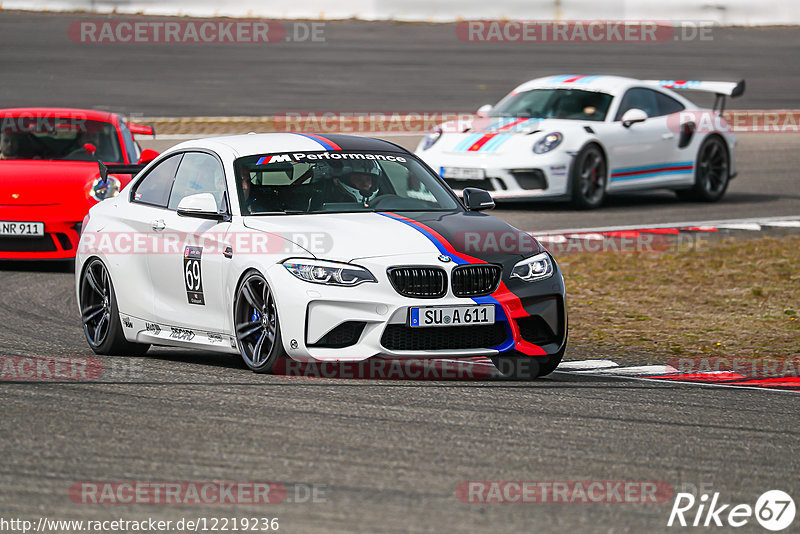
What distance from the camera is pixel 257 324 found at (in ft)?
24.6

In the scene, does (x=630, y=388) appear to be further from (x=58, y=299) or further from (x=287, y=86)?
(x=287, y=86)

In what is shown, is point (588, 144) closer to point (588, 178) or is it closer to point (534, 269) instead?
point (588, 178)

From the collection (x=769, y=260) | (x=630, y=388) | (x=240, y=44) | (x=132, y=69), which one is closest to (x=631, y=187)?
(x=769, y=260)

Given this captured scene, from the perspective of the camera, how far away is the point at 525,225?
15.7 metres

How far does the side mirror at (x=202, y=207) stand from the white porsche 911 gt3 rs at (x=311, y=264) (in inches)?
0.4

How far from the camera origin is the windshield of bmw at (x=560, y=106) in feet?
55.9

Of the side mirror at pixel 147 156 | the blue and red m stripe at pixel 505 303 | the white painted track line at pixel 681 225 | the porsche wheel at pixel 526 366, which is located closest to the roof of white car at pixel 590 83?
the white painted track line at pixel 681 225

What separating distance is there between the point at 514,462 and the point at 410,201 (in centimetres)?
294

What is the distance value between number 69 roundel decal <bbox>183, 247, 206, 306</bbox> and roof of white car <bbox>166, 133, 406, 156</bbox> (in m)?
0.69

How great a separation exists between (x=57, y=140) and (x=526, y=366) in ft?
23.6

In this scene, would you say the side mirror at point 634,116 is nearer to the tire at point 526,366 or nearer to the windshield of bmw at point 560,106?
the windshield of bmw at point 560,106

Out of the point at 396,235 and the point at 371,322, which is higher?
the point at 396,235

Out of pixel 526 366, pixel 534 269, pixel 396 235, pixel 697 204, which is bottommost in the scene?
pixel 697 204

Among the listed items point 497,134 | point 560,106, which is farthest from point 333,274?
point 560,106
